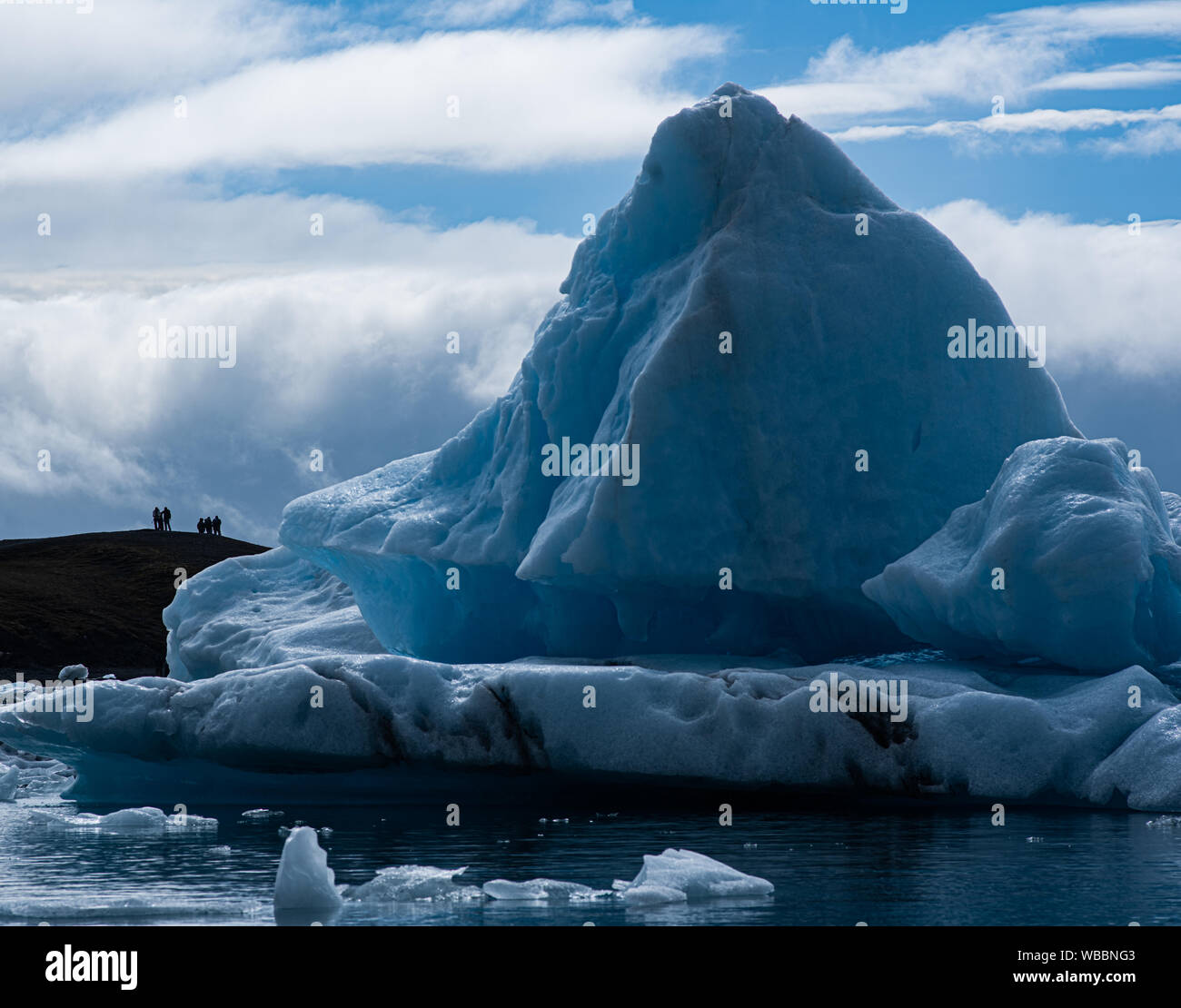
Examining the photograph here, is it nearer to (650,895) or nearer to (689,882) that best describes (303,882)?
(650,895)

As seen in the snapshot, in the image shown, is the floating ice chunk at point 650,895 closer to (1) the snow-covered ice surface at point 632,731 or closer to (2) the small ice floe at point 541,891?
(2) the small ice floe at point 541,891

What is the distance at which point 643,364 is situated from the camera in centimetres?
1655

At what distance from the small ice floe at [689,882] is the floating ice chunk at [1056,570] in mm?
6333

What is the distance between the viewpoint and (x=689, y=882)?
834 cm

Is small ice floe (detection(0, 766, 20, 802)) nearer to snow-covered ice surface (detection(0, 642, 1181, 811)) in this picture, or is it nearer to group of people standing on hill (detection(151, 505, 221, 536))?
snow-covered ice surface (detection(0, 642, 1181, 811))

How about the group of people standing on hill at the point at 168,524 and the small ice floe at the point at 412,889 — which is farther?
the group of people standing on hill at the point at 168,524

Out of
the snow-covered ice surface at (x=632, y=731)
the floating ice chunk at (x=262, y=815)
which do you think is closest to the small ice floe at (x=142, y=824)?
the floating ice chunk at (x=262, y=815)

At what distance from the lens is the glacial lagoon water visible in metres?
7.70

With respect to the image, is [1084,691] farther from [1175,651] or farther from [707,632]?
[707,632]

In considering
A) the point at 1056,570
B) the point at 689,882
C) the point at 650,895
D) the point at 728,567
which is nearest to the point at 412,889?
the point at 650,895

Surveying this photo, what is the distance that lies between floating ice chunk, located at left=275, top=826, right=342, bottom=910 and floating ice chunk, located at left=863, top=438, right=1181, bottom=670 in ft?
26.2

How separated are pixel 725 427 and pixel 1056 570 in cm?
405

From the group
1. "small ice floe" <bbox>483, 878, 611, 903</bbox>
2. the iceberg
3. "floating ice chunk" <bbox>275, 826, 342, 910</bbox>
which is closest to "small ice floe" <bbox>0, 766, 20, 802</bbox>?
the iceberg

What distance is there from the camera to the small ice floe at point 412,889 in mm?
8227
